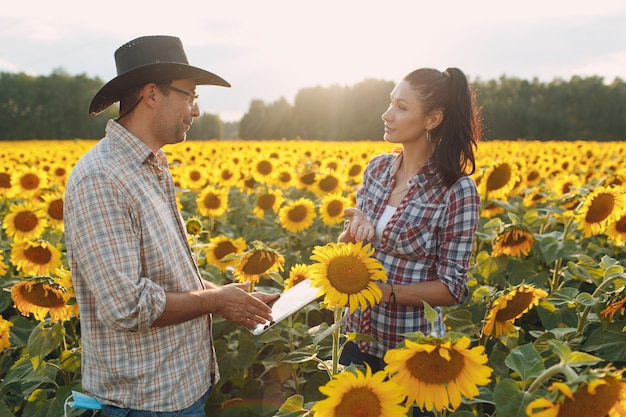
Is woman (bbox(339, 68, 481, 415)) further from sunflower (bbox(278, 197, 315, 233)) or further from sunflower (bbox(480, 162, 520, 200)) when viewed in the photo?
sunflower (bbox(278, 197, 315, 233))

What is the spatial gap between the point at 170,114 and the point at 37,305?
1.27 m

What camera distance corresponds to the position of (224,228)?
239 inches

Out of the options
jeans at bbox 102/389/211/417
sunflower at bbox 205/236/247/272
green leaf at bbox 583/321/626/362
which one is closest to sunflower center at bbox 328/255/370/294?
jeans at bbox 102/389/211/417

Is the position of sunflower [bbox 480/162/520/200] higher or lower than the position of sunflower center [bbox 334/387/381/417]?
higher

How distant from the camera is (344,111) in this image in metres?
47.5

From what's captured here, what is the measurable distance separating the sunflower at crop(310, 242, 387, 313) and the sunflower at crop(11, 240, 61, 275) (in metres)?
2.46

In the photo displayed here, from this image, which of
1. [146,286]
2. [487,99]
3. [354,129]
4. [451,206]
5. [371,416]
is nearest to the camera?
[371,416]

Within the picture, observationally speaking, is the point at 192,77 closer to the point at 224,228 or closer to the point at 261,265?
the point at 261,265

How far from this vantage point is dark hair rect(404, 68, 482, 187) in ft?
8.74

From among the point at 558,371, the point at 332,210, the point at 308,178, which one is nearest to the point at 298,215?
the point at 332,210

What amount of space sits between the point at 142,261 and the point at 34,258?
6.70 ft

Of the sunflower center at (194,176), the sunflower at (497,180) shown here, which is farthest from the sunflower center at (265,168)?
the sunflower at (497,180)

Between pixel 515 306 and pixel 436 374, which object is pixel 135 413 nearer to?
pixel 436 374

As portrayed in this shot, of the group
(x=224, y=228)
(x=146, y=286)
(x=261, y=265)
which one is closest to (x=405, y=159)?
(x=261, y=265)
